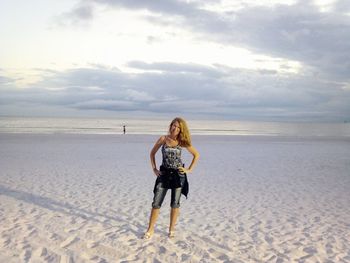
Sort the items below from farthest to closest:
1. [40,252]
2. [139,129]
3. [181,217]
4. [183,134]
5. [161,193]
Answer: [139,129]
[181,217]
[161,193]
[183,134]
[40,252]

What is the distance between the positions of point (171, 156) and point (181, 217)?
2801 millimetres

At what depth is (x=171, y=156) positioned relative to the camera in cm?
646

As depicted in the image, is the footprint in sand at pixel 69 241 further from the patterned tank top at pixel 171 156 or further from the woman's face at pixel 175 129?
the woman's face at pixel 175 129

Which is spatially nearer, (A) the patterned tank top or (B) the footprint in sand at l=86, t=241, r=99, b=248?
(A) the patterned tank top

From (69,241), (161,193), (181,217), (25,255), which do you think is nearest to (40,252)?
(25,255)

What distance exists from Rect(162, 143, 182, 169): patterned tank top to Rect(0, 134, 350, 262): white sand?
1.53m

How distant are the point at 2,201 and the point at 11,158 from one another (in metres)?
11.4

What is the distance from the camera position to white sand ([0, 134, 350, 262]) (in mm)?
6387

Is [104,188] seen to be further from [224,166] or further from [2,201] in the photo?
[224,166]

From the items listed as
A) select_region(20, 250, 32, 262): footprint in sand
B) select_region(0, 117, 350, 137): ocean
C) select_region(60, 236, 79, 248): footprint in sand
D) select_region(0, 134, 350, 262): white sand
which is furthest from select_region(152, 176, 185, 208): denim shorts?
select_region(0, 117, 350, 137): ocean

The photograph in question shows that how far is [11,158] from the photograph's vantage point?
20641 millimetres

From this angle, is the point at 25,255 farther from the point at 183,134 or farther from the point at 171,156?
the point at 183,134

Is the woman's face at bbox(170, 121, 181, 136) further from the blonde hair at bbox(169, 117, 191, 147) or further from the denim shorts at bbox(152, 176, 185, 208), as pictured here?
the denim shorts at bbox(152, 176, 185, 208)

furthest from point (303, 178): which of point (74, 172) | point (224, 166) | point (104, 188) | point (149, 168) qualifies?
point (74, 172)
